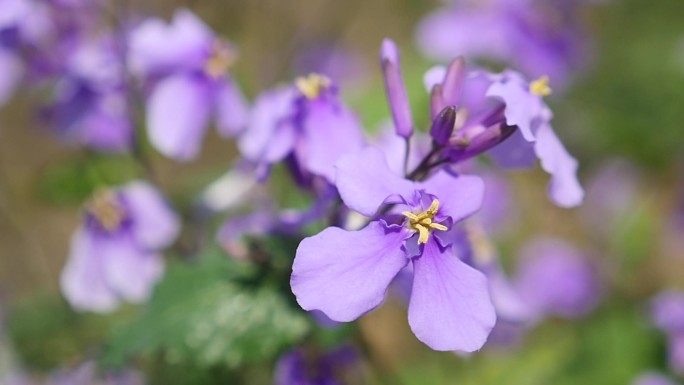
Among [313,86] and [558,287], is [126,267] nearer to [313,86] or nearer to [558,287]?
[313,86]

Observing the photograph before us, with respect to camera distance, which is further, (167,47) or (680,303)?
(680,303)

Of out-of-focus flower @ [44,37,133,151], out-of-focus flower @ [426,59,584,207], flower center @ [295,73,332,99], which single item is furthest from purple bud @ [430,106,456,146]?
out-of-focus flower @ [44,37,133,151]

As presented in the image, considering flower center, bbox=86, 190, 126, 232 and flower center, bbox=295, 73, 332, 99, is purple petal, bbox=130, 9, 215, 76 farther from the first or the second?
flower center, bbox=295, 73, 332, 99

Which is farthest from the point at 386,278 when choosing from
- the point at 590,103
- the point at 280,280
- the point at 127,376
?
the point at 590,103

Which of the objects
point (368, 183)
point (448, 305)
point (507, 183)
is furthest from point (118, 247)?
point (507, 183)

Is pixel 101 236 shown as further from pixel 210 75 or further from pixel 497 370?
pixel 497 370

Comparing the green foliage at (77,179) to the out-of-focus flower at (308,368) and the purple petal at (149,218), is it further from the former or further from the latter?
the out-of-focus flower at (308,368)
